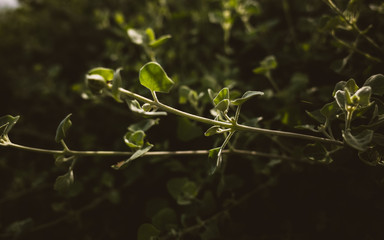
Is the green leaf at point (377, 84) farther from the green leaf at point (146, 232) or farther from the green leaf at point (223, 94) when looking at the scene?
the green leaf at point (146, 232)

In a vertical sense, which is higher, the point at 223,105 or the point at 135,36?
the point at 135,36

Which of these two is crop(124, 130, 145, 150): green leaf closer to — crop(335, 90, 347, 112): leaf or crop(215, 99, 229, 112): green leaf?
crop(215, 99, 229, 112): green leaf

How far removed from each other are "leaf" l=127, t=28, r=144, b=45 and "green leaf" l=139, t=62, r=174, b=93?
51 centimetres

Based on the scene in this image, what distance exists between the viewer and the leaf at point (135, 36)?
3.82 ft

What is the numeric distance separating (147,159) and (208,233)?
52 cm

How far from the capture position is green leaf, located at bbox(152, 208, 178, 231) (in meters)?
1.04

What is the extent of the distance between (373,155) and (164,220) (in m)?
0.73

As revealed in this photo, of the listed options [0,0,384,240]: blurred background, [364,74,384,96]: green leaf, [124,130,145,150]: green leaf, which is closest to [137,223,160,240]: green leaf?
[0,0,384,240]: blurred background

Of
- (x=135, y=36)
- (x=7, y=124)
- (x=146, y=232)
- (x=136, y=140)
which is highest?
(x=135, y=36)

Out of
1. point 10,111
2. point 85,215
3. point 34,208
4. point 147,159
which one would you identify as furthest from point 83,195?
point 10,111

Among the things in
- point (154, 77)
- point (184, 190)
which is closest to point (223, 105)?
point (154, 77)

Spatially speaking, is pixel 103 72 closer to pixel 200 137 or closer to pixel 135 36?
pixel 135 36

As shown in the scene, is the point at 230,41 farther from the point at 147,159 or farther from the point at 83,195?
the point at 83,195

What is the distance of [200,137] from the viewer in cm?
137
